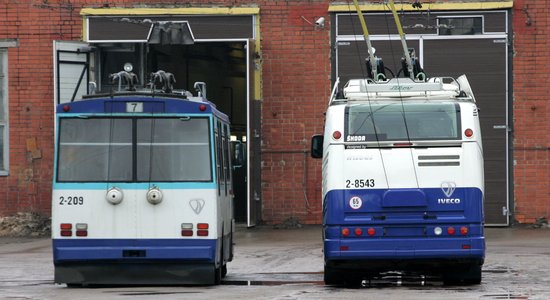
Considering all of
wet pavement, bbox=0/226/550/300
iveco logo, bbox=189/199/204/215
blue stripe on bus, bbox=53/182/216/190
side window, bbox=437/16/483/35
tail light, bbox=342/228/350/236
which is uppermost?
side window, bbox=437/16/483/35

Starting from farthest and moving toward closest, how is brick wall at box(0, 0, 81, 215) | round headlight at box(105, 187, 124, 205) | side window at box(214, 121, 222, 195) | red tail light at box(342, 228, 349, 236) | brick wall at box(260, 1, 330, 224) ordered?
brick wall at box(0, 0, 81, 215)
brick wall at box(260, 1, 330, 224)
side window at box(214, 121, 222, 195)
round headlight at box(105, 187, 124, 205)
red tail light at box(342, 228, 349, 236)

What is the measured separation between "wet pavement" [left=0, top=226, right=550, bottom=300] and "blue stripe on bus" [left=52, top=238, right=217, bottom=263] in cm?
43

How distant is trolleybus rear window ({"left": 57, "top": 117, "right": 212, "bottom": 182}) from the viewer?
55.8ft

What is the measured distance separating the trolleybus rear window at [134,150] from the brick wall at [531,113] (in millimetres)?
13515

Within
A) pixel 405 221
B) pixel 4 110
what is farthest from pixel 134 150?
pixel 4 110

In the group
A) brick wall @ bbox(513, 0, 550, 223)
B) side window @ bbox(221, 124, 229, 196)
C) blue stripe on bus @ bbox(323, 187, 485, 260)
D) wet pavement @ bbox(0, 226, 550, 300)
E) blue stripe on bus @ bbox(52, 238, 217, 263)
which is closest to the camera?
wet pavement @ bbox(0, 226, 550, 300)

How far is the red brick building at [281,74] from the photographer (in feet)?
94.8

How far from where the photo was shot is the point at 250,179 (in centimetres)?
2925

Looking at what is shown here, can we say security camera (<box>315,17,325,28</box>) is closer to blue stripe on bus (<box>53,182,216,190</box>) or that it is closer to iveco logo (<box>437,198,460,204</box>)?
blue stripe on bus (<box>53,182,216,190</box>)

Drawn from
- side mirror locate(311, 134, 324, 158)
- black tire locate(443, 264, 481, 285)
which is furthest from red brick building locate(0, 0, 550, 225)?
black tire locate(443, 264, 481, 285)

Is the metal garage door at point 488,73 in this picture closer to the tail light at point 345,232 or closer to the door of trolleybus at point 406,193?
the door of trolleybus at point 406,193

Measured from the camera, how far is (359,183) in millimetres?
16344

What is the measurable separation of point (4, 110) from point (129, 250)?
14090mm

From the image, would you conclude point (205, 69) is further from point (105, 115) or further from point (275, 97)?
point (105, 115)
